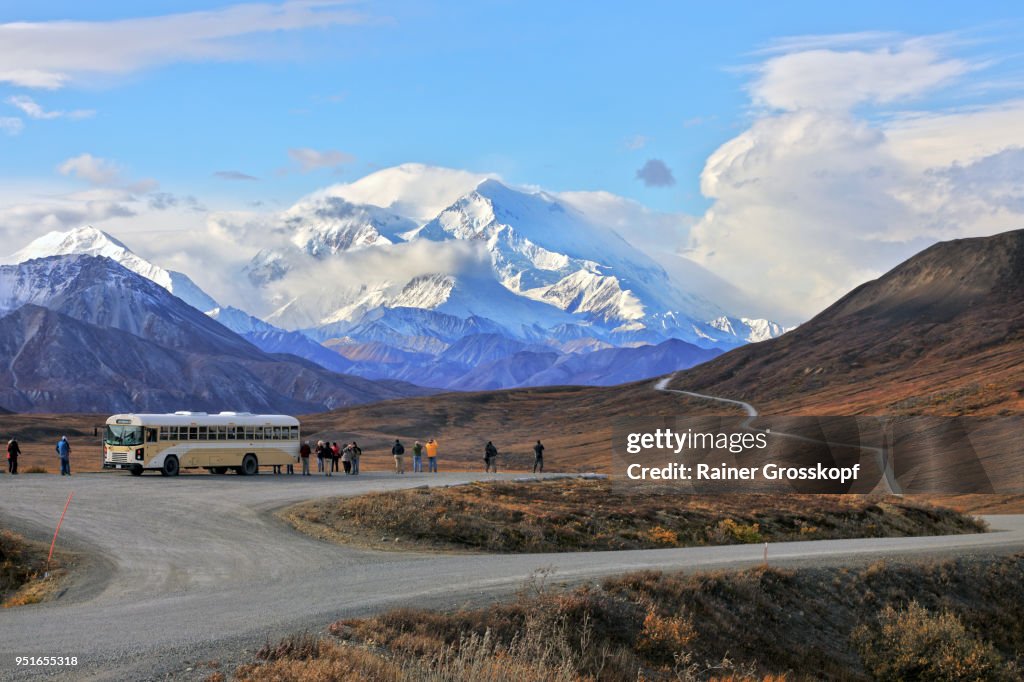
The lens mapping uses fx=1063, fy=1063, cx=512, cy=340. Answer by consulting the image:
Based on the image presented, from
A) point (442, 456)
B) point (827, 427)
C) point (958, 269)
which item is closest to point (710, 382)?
point (958, 269)

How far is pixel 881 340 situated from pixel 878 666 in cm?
15156

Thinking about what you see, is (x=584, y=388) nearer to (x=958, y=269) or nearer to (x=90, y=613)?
(x=958, y=269)

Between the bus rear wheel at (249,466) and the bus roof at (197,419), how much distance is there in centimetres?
179

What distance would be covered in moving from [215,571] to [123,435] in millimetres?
30277

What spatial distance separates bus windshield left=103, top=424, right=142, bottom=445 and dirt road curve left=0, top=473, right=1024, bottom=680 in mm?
8813

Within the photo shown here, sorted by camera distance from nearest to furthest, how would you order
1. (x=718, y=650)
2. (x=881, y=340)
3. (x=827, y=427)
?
(x=718, y=650) < (x=827, y=427) < (x=881, y=340)

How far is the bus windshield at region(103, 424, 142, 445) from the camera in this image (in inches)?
2048

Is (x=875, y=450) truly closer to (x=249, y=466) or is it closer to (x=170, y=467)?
(x=249, y=466)

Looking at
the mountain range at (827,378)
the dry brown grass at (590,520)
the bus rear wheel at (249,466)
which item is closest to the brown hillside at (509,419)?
the mountain range at (827,378)

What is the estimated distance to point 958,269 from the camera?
186750mm

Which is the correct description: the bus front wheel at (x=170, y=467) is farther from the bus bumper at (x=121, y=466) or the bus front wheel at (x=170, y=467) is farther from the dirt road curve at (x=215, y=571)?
the dirt road curve at (x=215, y=571)

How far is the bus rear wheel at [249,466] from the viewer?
5566 centimetres

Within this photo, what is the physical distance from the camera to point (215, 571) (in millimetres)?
24922

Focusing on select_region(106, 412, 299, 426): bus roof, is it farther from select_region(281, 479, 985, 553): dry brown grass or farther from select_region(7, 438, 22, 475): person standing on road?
select_region(281, 479, 985, 553): dry brown grass
